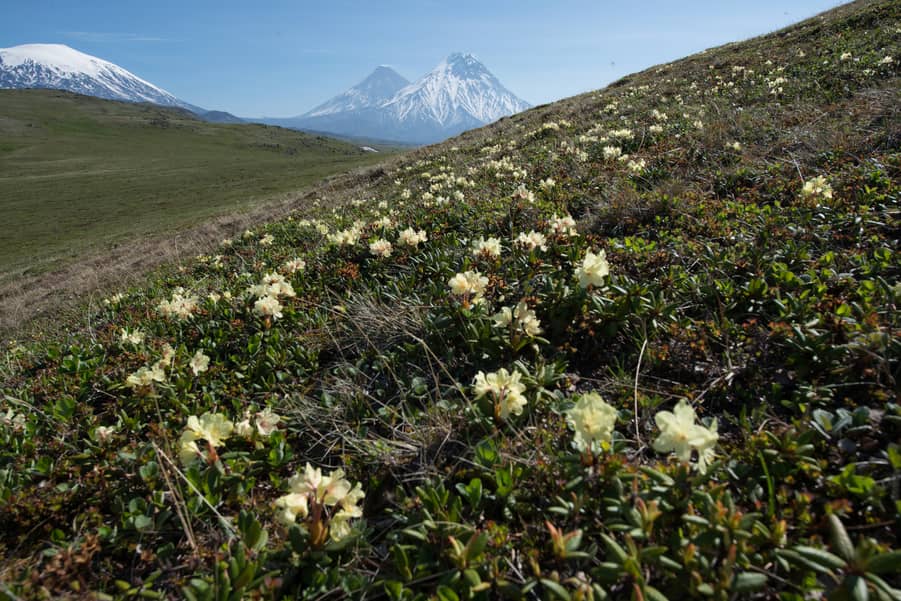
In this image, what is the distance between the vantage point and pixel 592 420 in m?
2.01

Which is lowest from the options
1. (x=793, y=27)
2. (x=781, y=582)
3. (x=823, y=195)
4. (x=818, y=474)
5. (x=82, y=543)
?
(x=82, y=543)

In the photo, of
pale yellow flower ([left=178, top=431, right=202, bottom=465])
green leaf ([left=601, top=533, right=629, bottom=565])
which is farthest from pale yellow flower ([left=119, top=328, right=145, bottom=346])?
green leaf ([left=601, top=533, right=629, bottom=565])

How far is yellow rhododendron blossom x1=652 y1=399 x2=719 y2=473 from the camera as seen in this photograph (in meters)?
1.82

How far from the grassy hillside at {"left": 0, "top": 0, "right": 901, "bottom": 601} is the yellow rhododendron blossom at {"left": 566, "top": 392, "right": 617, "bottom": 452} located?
0.06 ft

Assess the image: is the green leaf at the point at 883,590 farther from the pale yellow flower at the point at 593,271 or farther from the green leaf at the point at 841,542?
the pale yellow flower at the point at 593,271

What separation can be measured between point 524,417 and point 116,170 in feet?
385

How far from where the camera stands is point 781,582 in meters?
1.67

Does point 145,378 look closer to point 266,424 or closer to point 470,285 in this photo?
point 266,424

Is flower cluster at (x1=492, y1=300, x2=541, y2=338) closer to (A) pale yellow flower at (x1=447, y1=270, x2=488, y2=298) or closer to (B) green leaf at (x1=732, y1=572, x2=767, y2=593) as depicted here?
(A) pale yellow flower at (x1=447, y1=270, x2=488, y2=298)

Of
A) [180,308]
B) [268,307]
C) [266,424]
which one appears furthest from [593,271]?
[180,308]

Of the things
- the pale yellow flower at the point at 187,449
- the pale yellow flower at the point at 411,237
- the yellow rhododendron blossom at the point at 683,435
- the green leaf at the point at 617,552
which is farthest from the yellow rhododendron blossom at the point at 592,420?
the pale yellow flower at the point at 411,237

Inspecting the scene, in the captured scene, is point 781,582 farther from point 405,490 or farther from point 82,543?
point 82,543

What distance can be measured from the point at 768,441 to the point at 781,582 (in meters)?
0.65

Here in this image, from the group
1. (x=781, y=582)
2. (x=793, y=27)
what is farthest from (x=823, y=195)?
(x=793, y=27)
